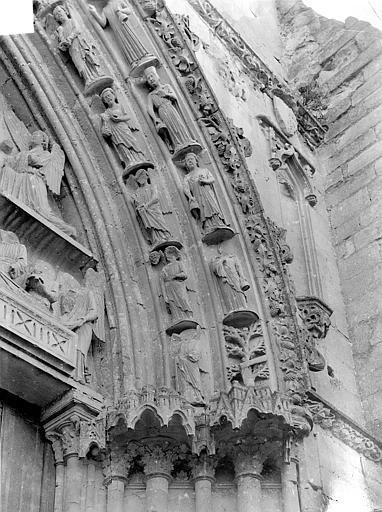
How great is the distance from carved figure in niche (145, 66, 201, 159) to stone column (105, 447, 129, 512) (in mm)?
2212

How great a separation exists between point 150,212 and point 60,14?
69.7 inches

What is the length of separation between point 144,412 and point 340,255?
324 centimetres

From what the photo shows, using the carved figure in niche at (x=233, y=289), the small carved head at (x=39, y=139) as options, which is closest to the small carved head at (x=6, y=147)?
the small carved head at (x=39, y=139)

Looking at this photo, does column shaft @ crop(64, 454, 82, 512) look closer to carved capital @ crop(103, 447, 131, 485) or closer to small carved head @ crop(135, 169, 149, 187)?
carved capital @ crop(103, 447, 131, 485)

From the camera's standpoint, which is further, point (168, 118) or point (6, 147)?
point (168, 118)

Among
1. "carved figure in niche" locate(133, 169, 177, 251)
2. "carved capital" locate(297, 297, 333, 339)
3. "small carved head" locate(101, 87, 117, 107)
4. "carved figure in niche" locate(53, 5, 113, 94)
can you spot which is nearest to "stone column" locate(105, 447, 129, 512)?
"carved figure in niche" locate(133, 169, 177, 251)

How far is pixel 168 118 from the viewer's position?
631 centimetres

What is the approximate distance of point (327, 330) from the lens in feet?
21.0

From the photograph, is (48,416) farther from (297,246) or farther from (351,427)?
(297,246)

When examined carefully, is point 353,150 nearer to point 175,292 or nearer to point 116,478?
point 175,292

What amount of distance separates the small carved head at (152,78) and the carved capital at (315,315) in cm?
183

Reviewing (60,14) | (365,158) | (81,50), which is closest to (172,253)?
(81,50)

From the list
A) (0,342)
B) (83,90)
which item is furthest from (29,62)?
(0,342)

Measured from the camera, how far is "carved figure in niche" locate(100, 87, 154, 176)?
241 inches
